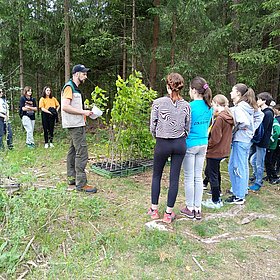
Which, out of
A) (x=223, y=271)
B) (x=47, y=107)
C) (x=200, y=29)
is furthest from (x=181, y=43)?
(x=223, y=271)

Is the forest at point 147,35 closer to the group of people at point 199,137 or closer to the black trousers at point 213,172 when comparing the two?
the group of people at point 199,137

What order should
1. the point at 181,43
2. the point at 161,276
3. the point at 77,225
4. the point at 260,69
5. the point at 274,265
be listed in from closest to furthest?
the point at 161,276 → the point at 274,265 → the point at 77,225 → the point at 260,69 → the point at 181,43

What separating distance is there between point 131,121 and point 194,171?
2.24 meters

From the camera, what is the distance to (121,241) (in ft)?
10.3

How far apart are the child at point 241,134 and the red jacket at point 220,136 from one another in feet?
0.74

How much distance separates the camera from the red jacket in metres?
4.01

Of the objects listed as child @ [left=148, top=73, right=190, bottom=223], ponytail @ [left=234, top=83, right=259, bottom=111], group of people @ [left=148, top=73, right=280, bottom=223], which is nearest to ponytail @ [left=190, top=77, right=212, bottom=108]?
group of people @ [left=148, top=73, right=280, bottom=223]

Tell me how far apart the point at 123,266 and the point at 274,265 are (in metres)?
1.50

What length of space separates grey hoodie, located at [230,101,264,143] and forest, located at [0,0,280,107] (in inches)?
149

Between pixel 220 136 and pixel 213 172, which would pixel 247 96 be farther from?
pixel 213 172

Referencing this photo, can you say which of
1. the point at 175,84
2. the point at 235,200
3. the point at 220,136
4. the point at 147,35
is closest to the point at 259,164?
the point at 235,200

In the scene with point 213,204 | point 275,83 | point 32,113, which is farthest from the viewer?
point 275,83

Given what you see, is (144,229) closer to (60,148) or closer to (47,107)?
(60,148)

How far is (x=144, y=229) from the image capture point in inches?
135
